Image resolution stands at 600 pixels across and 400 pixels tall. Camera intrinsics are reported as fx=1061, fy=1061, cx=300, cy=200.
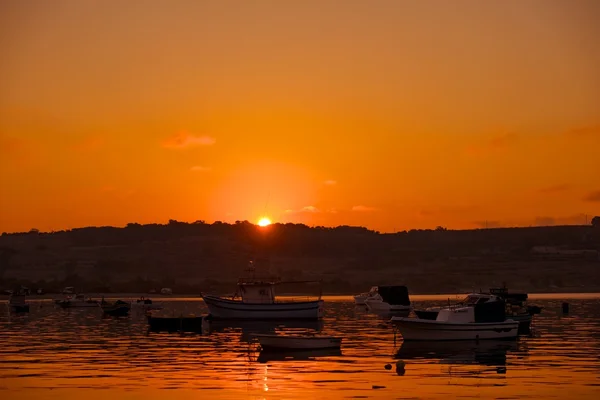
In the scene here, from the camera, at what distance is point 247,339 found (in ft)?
242

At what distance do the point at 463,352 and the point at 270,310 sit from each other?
4188 centimetres

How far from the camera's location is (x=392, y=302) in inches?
5017

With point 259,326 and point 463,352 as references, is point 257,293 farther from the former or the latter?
point 463,352

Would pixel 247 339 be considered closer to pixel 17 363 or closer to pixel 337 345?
pixel 337 345

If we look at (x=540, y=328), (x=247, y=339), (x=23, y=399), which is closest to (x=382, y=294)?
(x=540, y=328)

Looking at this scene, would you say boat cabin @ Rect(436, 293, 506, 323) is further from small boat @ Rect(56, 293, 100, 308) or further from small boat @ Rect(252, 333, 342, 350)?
small boat @ Rect(56, 293, 100, 308)

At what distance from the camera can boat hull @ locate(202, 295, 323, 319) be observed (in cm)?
9962

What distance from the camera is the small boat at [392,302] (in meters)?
125

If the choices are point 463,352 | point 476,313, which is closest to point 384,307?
point 476,313

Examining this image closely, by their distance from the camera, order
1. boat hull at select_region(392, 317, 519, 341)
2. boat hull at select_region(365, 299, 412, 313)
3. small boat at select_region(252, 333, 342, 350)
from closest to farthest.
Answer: small boat at select_region(252, 333, 342, 350), boat hull at select_region(392, 317, 519, 341), boat hull at select_region(365, 299, 412, 313)

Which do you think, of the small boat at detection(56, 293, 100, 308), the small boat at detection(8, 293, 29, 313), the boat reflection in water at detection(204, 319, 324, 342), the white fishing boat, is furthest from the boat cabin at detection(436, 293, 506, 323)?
the small boat at detection(56, 293, 100, 308)

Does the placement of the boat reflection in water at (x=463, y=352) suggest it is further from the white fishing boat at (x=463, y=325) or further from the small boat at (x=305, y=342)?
the small boat at (x=305, y=342)

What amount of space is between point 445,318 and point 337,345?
31.9ft

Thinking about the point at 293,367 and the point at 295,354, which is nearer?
the point at 293,367
